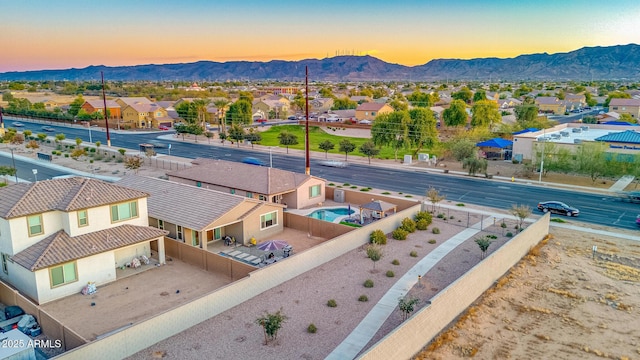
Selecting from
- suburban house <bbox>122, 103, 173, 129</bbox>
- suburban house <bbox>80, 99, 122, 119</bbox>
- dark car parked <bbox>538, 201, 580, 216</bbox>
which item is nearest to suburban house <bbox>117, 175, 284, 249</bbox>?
dark car parked <bbox>538, 201, 580, 216</bbox>

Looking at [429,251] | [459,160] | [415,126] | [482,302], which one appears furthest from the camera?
[415,126]

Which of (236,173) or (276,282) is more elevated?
(236,173)

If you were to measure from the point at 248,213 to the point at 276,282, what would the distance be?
964cm

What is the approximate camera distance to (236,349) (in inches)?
845

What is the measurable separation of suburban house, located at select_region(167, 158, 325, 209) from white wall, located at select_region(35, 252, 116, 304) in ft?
54.5

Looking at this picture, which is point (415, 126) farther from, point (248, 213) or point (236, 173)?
point (248, 213)

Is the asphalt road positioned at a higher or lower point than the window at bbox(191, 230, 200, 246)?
lower

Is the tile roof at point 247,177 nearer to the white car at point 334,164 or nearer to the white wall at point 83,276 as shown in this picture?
the white wall at point 83,276

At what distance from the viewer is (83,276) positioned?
92.1ft

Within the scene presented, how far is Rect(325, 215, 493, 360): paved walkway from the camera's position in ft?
70.6

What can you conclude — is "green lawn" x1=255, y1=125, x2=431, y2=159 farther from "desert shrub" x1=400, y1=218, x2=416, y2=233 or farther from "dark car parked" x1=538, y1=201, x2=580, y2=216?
"desert shrub" x1=400, y1=218, x2=416, y2=233

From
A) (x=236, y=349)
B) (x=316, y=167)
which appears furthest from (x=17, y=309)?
(x=316, y=167)

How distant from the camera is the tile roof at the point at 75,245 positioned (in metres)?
26.5

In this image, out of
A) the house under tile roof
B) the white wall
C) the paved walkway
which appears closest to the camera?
the paved walkway
